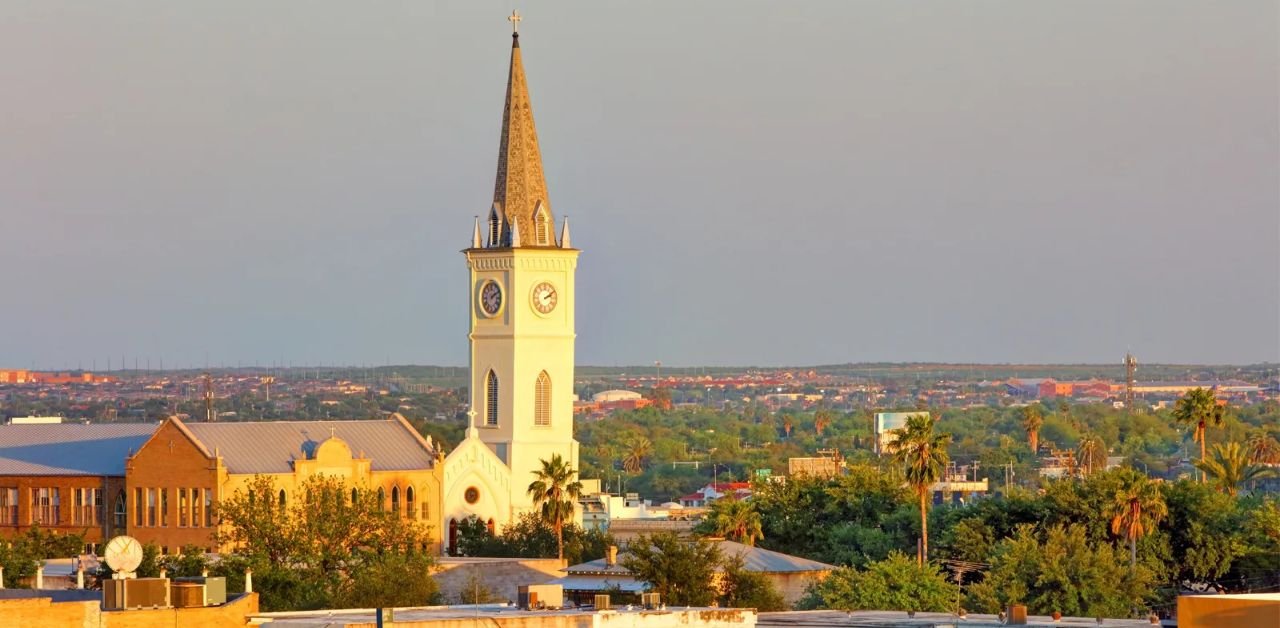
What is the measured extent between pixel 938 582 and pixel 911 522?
75.2 feet

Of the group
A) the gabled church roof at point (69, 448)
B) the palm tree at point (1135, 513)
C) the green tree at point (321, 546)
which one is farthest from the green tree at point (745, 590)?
the gabled church roof at point (69, 448)

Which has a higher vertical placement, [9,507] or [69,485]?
[69,485]

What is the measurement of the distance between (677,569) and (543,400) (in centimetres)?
4922

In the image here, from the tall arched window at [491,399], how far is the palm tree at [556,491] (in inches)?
232

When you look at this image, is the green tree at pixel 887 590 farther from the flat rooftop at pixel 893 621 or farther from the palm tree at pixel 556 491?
the palm tree at pixel 556 491

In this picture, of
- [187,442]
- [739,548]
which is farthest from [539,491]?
[739,548]

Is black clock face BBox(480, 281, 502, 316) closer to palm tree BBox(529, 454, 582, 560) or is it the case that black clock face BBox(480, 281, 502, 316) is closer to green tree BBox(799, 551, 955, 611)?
palm tree BBox(529, 454, 582, 560)

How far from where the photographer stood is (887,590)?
80500 millimetres

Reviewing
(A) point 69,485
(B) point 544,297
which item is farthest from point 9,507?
(B) point 544,297

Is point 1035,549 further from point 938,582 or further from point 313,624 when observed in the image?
point 313,624

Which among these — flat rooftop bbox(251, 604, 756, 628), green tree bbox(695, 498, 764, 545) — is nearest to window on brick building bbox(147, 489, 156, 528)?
green tree bbox(695, 498, 764, 545)

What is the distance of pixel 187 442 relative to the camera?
106 meters

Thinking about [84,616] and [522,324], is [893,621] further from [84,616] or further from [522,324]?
[522,324]

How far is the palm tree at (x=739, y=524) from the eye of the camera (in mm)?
106438
